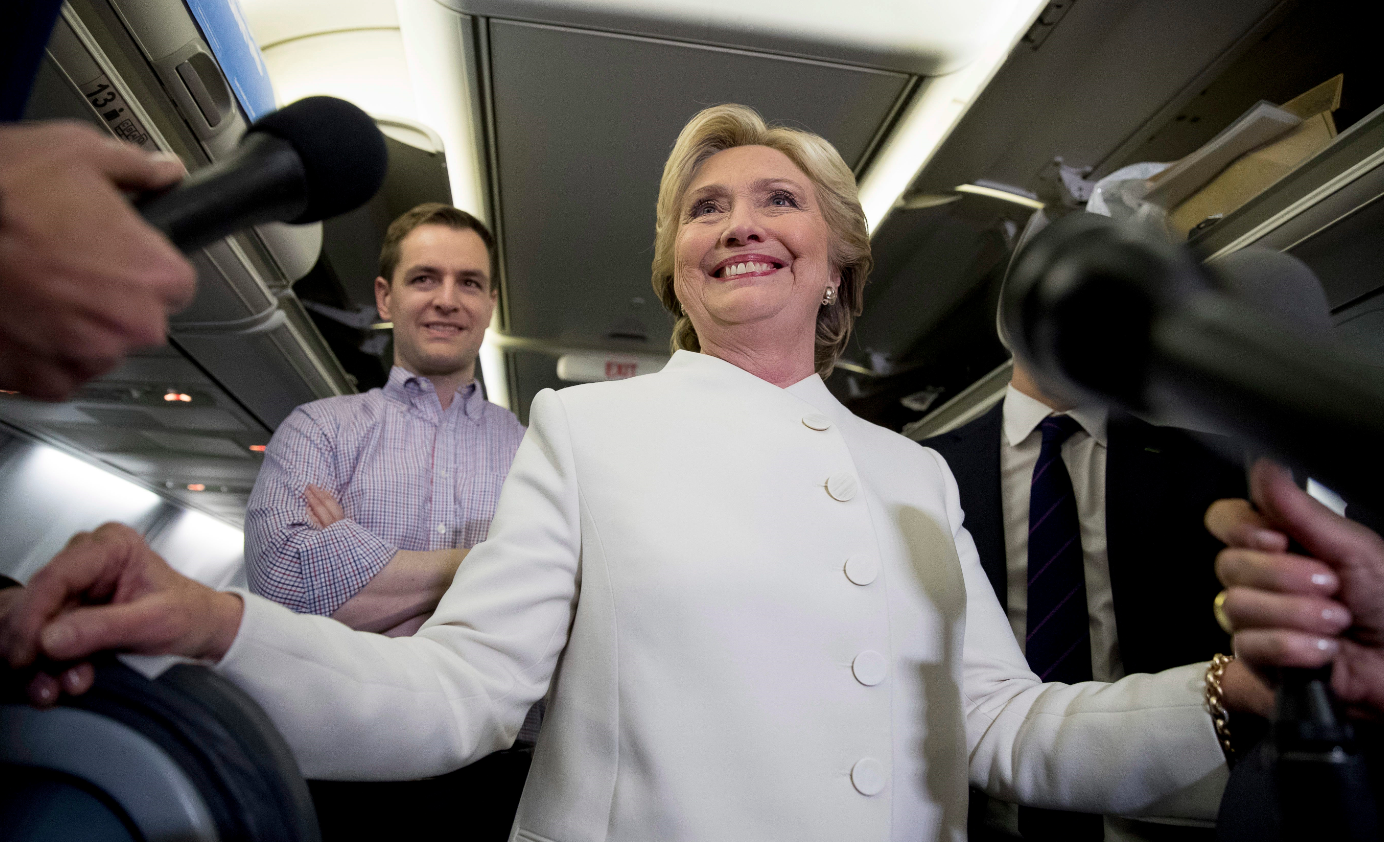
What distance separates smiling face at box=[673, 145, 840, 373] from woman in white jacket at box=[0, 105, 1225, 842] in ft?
0.45

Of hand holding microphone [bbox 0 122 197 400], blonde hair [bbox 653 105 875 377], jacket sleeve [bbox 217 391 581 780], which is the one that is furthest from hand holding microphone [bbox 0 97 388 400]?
blonde hair [bbox 653 105 875 377]

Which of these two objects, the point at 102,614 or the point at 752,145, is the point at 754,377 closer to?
the point at 752,145

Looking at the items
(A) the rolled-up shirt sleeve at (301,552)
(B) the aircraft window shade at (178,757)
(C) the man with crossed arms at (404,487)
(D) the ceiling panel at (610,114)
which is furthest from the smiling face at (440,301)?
(B) the aircraft window shade at (178,757)

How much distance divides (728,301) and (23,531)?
746 cm

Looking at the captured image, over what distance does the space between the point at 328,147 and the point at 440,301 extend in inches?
65.9

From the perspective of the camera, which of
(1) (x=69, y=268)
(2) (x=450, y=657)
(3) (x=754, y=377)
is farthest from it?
(3) (x=754, y=377)

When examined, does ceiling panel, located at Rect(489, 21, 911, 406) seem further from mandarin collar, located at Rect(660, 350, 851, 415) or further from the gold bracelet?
the gold bracelet

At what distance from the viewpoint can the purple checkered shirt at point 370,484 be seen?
1.53m

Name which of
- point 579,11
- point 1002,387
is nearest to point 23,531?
point 579,11

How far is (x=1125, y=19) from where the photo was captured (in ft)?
6.69

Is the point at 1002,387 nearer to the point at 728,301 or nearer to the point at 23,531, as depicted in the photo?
the point at 728,301

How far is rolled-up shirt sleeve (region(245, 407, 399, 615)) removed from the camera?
4.99 feet

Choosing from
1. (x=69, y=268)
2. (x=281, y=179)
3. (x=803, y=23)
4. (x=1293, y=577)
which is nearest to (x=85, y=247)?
(x=69, y=268)

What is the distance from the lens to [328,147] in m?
0.52
